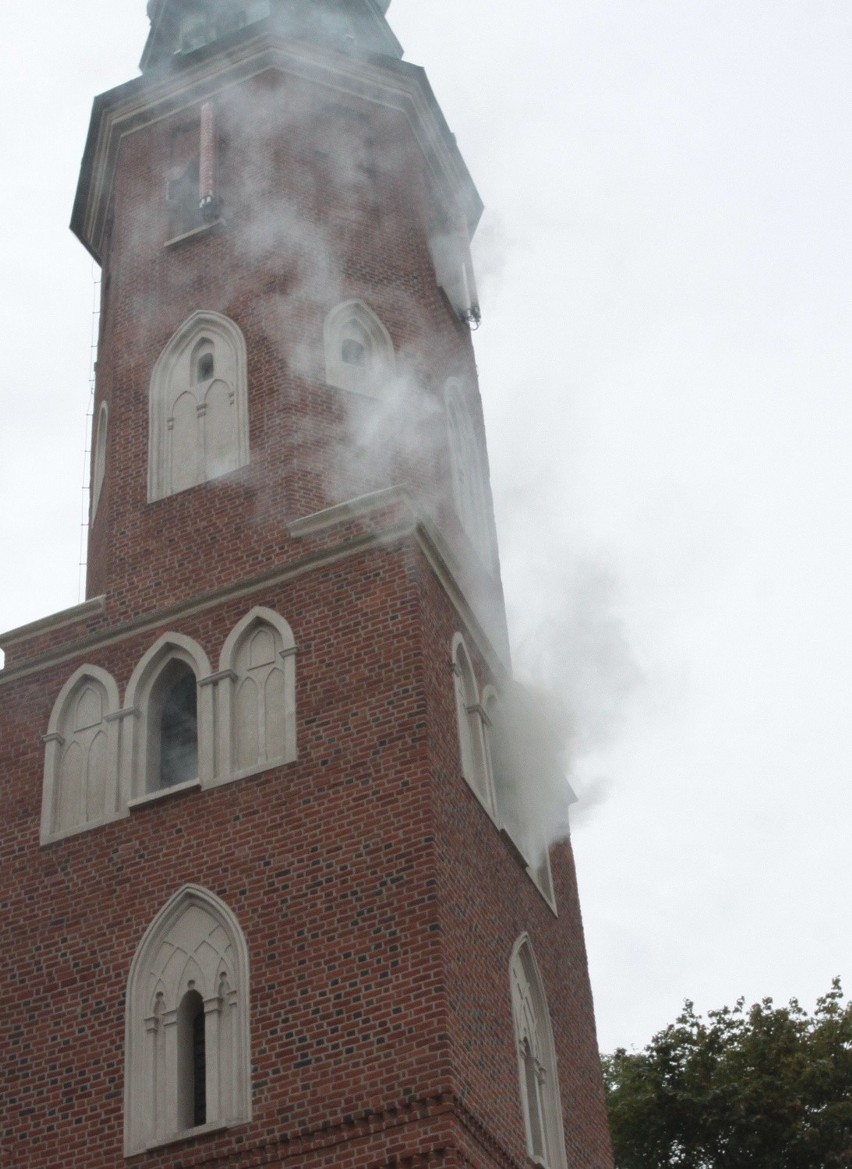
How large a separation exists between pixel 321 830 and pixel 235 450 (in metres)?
5.59

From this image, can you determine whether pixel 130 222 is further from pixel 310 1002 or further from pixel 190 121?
pixel 310 1002

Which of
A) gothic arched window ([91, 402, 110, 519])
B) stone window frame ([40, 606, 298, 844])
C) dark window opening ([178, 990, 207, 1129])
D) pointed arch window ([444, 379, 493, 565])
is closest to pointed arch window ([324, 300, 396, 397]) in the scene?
pointed arch window ([444, 379, 493, 565])

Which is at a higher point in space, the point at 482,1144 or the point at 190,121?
the point at 190,121

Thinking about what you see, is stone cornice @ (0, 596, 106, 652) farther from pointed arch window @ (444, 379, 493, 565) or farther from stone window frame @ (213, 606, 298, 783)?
pointed arch window @ (444, 379, 493, 565)

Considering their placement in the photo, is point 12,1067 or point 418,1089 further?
point 12,1067

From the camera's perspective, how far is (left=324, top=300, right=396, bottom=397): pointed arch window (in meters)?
20.6

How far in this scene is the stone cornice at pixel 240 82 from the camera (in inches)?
934

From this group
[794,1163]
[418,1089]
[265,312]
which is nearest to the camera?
[418,1089]

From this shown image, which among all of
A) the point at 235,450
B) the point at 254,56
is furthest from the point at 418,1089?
the point at 254,56

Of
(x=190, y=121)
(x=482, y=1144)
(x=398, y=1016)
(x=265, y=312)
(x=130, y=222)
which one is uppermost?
(x=190, y=121)

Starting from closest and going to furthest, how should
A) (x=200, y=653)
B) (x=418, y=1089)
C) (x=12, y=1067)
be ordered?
(x=418, y=1089) → (x=12, y=1067) → (x=200, y=653)

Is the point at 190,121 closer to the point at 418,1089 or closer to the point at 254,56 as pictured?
the point at 254,56

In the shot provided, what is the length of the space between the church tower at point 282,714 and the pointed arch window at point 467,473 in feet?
0.27

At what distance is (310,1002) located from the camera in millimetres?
14977
